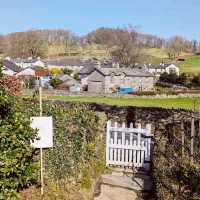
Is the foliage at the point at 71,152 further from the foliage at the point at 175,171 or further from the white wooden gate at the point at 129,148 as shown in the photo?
the foliage at the point at 175,171

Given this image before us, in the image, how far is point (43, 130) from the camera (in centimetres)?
719

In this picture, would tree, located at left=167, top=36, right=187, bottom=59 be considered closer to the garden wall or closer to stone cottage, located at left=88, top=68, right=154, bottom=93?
stone cottage, located at left=88, top=68, right=154, bottom=93

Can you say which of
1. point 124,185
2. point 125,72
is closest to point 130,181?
point 124,185

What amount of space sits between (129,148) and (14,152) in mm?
5258

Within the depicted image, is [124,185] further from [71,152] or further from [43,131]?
[43,131]

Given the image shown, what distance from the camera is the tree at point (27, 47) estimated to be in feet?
379

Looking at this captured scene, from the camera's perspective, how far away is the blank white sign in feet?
23.5

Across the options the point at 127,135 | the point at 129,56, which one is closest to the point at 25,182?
the point at 127,135

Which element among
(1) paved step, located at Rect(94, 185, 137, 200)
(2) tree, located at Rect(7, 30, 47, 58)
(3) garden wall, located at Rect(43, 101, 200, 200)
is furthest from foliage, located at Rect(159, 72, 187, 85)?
(2) tree, located at Rect(7, 30, 47, 58)

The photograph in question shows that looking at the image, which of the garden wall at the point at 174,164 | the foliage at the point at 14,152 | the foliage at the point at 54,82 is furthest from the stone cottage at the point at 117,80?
the foliage at the point at 14,152

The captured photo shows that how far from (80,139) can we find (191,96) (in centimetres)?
3761

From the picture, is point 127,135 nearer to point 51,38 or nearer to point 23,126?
point 23,126

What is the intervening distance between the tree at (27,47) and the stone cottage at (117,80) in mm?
57127

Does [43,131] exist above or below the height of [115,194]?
above
